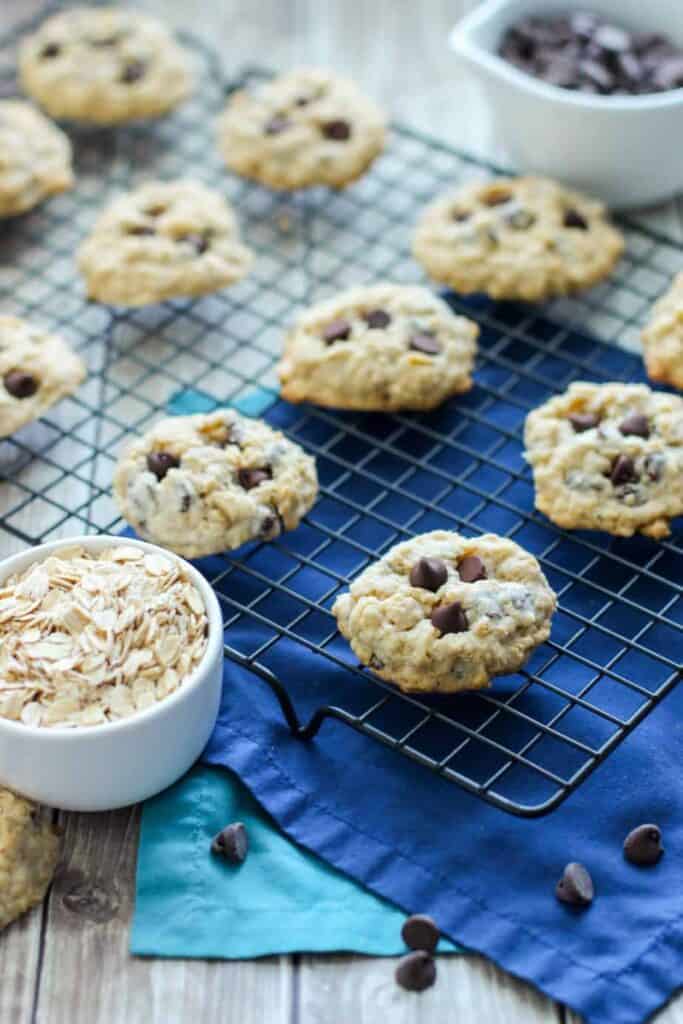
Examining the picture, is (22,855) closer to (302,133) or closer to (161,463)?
(161,463)

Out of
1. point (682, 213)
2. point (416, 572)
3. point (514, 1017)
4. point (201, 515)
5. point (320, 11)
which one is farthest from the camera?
point (320, 11)

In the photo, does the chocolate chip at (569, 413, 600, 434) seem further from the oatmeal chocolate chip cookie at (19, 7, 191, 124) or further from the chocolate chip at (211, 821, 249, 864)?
the oatmeal chocolate chip cookie at (19, 7, 191, 124)

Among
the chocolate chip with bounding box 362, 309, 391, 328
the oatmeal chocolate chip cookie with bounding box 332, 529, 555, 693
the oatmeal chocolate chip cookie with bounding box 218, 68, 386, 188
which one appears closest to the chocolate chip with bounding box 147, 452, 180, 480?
the oatmeal chocolate chip cookie with bounding box 332, 529, 555, 693

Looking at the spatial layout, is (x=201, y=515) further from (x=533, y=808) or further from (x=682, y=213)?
(x=682, y=213)

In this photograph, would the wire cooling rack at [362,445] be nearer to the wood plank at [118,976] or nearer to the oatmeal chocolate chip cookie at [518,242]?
the oatmeal chocolate chip cookie at [518,242]

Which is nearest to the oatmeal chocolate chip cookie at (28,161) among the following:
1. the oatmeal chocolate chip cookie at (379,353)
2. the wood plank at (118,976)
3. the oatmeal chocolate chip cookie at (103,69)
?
the oatmeal chocolate chip cookie at (103,69)

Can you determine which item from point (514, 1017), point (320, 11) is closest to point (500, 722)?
point (514, 1017)
